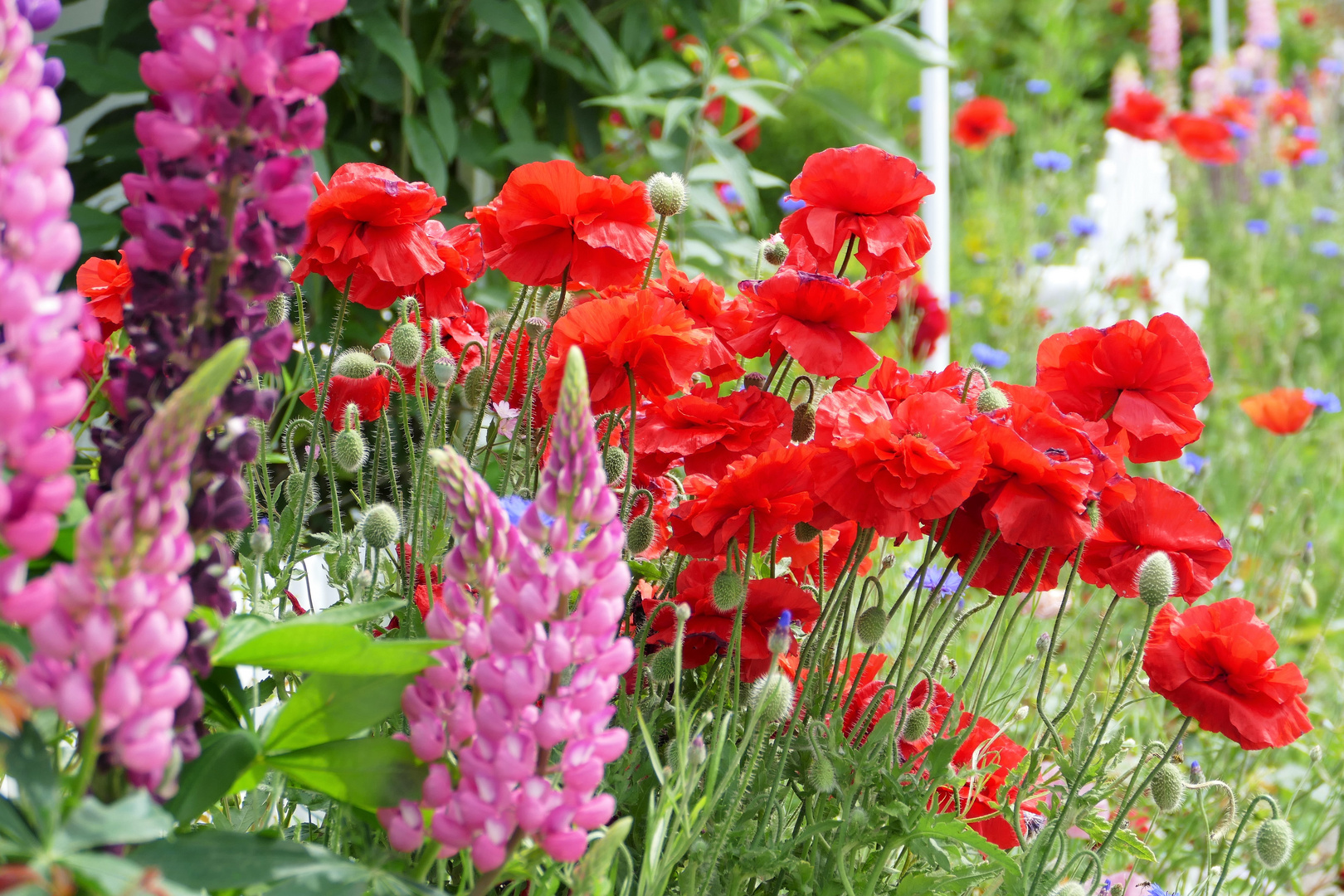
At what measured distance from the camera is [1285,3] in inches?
302

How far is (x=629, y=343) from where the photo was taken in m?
0.83

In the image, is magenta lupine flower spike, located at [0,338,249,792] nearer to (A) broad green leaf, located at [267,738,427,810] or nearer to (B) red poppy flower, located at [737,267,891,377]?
(A) broad green leaf, located at [267,738,427,810]

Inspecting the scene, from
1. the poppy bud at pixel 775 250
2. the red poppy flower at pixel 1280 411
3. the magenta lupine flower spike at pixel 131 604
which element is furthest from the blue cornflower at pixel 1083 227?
the magenta lupine flower spike at pixel 131 604

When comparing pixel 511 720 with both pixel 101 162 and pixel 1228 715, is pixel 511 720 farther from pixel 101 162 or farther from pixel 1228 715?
pixel 101 162

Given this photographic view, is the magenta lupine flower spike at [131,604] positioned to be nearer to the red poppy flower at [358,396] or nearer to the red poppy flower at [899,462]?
the red poppy flower at [899,462]

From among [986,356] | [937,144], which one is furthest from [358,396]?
[937,144]

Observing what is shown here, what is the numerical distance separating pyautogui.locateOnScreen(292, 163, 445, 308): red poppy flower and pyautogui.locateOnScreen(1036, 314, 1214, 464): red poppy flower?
54cm

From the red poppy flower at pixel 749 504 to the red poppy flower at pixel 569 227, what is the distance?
0.63 ft

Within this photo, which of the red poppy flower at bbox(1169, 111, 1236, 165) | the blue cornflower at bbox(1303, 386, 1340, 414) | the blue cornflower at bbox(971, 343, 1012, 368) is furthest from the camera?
the red poppy flower at bbox(1169, 111, 1236, 165)

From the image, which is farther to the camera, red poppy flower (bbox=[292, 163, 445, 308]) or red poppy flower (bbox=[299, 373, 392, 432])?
red poppy flower (bbox=[299, 373, 392, 432])

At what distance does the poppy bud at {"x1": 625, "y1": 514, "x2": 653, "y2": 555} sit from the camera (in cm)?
90

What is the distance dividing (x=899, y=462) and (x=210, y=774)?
458 millimetres

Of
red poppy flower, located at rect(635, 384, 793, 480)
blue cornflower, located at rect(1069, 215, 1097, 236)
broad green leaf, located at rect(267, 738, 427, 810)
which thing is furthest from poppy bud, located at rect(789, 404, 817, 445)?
blue cornflower, located at rect(1069, 215, 1097, 236)

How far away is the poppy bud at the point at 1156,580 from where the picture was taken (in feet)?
2.69
